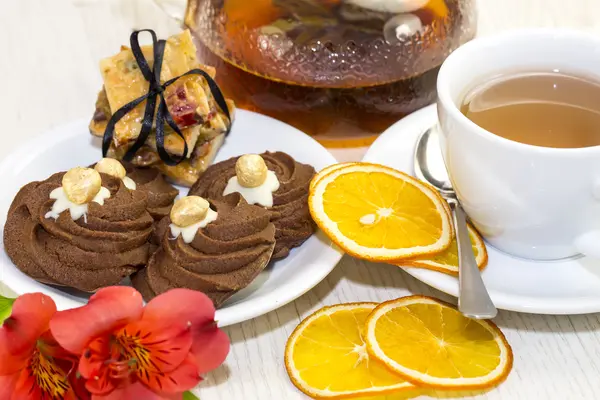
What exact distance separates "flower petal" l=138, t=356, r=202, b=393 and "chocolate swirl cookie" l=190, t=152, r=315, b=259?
336 millimetres

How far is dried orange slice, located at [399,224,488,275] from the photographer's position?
1.20 metres

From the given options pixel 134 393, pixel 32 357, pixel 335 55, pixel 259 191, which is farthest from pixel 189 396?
pixel 335 55

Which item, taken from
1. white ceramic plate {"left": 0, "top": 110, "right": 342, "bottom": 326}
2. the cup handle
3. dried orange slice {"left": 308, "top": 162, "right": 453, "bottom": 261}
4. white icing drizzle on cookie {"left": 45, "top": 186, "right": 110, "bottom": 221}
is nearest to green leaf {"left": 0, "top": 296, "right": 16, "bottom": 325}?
white ceramic plate {"left": 0, "top": 110, "right": 342, "bottom": 326}

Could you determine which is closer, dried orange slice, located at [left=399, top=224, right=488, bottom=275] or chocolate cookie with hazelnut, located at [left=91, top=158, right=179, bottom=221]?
dried orange slice, located at [left=399, top=224, right=488, bottom=275]

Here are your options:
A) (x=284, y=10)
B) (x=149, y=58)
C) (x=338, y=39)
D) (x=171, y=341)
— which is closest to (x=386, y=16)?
(x=338, y=39)

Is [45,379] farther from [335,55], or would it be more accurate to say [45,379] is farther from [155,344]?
[335,55]

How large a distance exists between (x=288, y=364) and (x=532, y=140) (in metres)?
0.52

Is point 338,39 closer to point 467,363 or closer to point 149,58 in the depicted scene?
point 149,58

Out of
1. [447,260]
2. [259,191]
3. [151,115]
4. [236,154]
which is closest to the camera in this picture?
[447,260]

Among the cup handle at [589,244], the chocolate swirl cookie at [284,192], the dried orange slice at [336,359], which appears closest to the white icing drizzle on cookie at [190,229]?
the chocolate swirl cookie at [284,192]

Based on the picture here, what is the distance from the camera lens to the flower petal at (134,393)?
1.00 meters

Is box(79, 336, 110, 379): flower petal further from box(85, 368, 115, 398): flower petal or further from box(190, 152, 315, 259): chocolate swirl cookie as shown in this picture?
box(190, 152, 315, 259): chocolate swirl cookie

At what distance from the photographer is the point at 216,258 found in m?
1.20

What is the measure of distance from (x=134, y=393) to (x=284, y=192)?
1.54 ft
